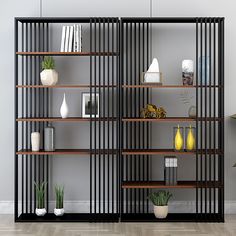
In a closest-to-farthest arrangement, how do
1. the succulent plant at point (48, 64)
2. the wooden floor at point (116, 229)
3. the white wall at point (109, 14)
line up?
the wooden floor at point (116, 229)
the succulent plant at point (48, 64)
the white wall at point (109, 14)

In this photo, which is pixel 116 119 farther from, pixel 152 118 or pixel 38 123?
pixel 38 123

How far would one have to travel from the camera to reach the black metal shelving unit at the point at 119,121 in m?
5.41

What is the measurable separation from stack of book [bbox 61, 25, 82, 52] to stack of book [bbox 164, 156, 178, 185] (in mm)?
1486

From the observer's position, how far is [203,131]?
226 inches

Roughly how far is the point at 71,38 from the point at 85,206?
184 centimetres

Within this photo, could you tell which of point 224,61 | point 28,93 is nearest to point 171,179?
point 224,61

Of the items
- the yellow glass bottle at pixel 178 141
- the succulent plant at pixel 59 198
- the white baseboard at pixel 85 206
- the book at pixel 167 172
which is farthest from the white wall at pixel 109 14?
the book at pixel 167 172

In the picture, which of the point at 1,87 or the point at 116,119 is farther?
the point at 1,87

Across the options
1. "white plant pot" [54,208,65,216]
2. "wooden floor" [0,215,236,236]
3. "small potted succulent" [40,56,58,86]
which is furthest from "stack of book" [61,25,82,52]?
"wooden floor" [0,215,236,236]

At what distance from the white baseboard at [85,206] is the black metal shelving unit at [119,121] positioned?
94 millimetres

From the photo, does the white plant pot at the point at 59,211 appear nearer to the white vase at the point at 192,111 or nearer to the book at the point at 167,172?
the book at the point at 167,172

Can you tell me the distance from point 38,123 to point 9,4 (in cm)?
135

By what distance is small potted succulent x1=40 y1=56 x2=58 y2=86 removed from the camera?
17.8 ft

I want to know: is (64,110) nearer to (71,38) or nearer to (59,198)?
A: (71,38)
